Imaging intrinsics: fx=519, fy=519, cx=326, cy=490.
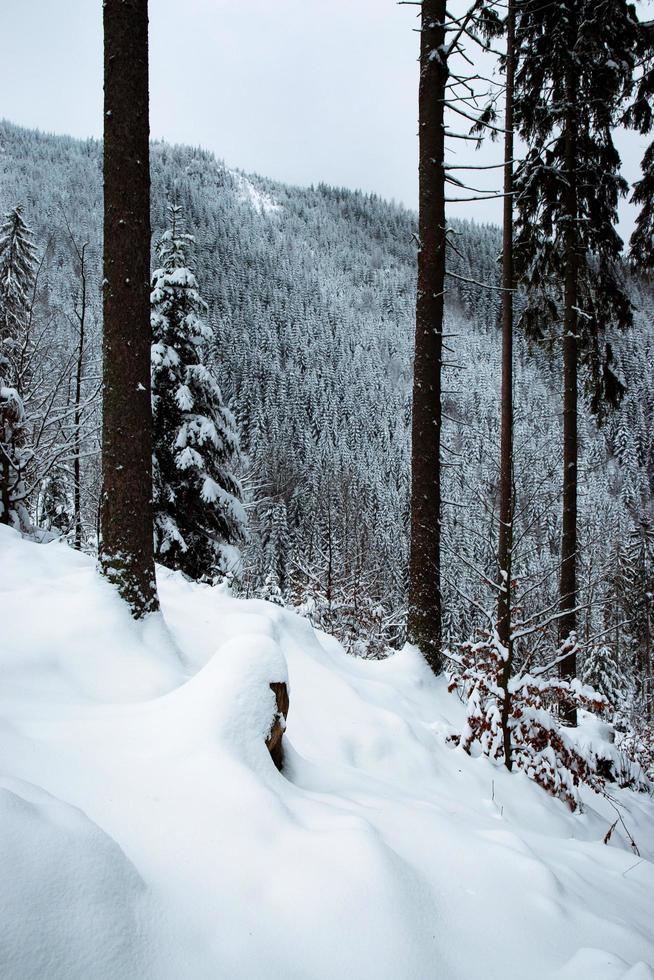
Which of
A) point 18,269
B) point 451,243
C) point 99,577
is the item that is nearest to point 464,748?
point 99,577

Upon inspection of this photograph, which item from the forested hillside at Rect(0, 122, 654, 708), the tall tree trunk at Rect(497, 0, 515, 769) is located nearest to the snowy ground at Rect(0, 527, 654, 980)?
the tall tree trunk at Rect(497, 0, 515, 769)

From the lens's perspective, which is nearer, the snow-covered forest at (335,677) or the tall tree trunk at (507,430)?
the snow-covered forest at (335,677)

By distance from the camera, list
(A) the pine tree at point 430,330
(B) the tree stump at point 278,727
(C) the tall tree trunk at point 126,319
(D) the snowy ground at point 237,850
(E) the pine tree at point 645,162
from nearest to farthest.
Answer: (D) the snowy ground at point 237,850, (B) the tree stump at point 278,727, (C) the tall tree trunk at point 126,319, (A) the pine tree at point 430,330, (E) the pine tree at point 645,162

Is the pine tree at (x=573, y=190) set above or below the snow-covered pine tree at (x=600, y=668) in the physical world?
above

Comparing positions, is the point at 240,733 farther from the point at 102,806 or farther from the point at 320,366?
the point at 320,366

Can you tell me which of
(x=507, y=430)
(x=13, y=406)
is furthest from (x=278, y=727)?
(x=13, y=406)

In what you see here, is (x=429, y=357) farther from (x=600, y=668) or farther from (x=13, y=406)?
(x=600, y=668)

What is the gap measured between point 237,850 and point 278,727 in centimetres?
81

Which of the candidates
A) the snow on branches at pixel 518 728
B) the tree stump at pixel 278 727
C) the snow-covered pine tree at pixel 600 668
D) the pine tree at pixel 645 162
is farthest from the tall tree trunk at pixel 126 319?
the snow-covered pine tree at pixel 600 668

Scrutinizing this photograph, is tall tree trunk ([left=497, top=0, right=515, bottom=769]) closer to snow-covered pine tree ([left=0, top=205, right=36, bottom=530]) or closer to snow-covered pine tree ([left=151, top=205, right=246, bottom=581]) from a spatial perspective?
snow-covered pine tree ([left=0, top=205, right=36, bottom=530])

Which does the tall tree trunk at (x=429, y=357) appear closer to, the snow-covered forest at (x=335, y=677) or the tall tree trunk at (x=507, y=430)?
the snow-covered forest at (x=335, y=677)

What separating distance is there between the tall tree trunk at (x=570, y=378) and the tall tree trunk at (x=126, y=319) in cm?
614

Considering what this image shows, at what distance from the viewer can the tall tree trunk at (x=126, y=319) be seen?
12.9 feet

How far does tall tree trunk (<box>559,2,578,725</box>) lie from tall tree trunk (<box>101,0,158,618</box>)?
6.14 m
